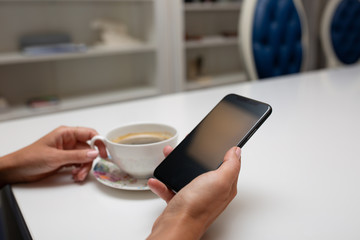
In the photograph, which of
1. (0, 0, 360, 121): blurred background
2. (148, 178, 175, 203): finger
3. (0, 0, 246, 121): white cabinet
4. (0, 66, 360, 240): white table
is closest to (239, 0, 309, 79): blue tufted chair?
(0, 0, 360, 121): blurred background

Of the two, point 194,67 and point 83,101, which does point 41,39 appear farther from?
point 194,67

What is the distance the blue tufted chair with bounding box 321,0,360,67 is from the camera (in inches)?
75.6

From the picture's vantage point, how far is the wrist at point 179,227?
38 cm

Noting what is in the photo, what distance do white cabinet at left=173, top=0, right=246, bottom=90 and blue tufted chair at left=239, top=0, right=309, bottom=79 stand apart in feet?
3.27

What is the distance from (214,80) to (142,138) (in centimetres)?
231

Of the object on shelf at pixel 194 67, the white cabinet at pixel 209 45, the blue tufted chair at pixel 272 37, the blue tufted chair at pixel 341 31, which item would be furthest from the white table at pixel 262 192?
the object on shelf at pixel 194 67

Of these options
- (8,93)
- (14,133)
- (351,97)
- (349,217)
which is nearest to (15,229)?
(14,133)

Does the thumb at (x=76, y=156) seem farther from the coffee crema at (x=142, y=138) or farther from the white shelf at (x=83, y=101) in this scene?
the white shelf at (x=83, y=101)

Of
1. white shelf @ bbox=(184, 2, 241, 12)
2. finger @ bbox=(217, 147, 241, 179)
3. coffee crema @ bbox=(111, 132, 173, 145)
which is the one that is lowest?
coffee crema @ bbox=(111, 132, 173, 145)

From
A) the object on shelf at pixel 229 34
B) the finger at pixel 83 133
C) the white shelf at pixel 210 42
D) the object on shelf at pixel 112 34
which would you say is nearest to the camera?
the finger at pixel 83 133

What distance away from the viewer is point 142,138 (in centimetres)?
61

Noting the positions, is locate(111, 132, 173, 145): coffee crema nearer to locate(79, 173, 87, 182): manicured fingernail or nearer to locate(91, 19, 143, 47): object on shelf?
locate(79, 173, 87, 182): manicured fingernail

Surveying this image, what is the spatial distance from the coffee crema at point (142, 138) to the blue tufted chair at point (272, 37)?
105cm

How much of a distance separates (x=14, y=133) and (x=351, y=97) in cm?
95
